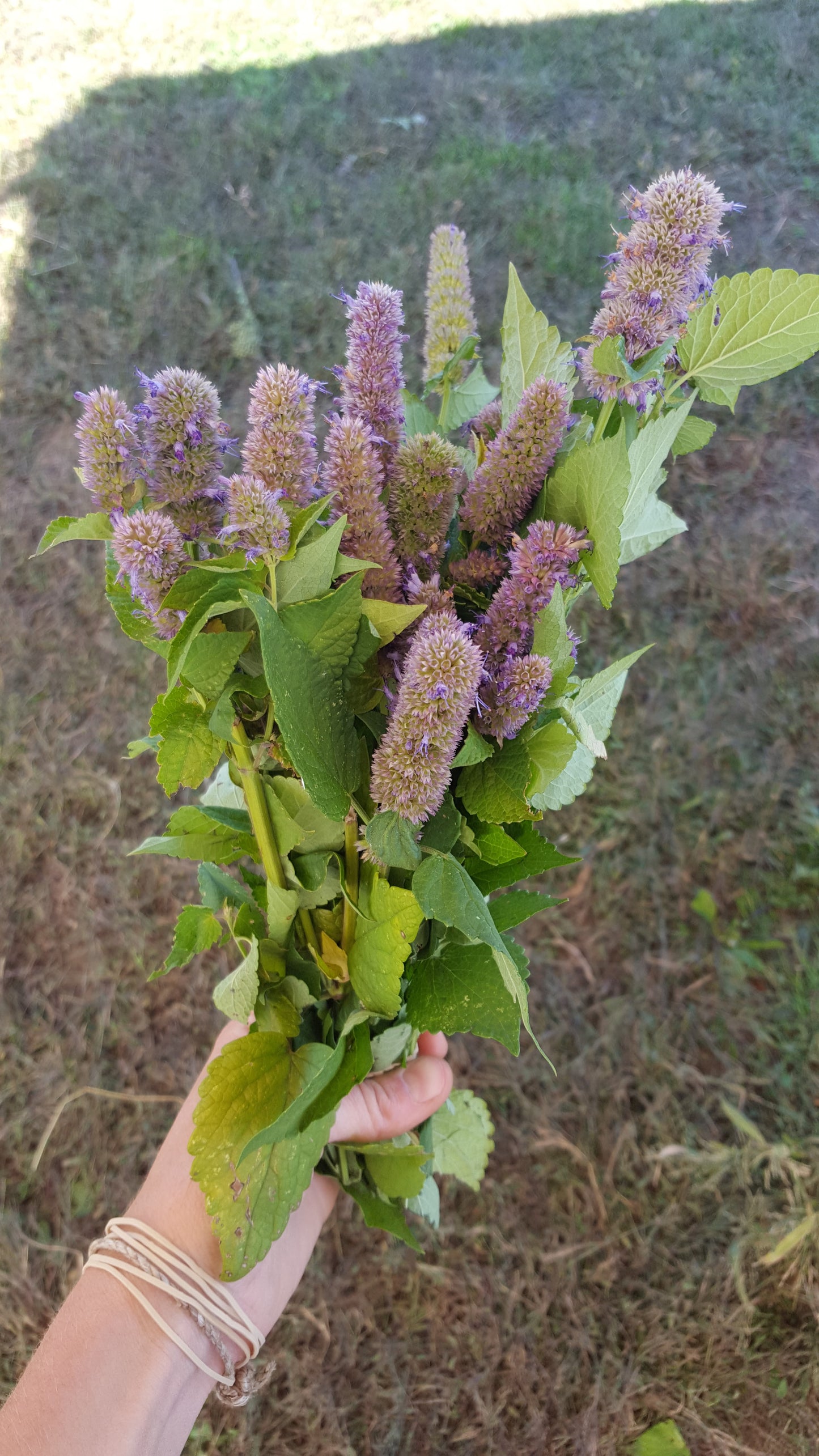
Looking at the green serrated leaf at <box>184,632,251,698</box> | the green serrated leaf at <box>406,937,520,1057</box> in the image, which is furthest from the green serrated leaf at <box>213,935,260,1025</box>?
the green serrated leaf at <box>184,632,251,698</box>

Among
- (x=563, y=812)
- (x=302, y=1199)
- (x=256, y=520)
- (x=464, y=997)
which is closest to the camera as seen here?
(x=256, y=520)

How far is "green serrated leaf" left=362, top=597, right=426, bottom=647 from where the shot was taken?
2.00 ft

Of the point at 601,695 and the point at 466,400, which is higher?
the point at 466,400

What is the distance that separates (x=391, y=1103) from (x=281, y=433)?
787 mm

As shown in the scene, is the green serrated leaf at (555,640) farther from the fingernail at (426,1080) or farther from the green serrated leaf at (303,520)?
the fingernail at (426,1080)

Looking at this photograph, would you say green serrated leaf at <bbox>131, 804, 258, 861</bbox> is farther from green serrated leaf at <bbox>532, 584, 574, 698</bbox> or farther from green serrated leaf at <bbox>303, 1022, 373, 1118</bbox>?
green serrated leaf at <bbox>532, 584, 574, 698</bbox>

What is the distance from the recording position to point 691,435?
732mm

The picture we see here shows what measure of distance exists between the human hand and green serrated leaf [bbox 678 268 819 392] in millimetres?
805

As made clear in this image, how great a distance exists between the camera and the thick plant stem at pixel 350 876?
77 centimetres

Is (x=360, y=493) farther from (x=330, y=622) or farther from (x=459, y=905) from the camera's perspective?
(x=459, y=905)

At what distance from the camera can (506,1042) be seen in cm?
73

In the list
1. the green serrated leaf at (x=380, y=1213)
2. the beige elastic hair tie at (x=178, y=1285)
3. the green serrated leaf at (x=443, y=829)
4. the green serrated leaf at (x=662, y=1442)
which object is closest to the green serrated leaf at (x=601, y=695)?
the green serrated leaf at (x=443, y=829)

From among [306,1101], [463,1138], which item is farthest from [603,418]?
[463,1138]

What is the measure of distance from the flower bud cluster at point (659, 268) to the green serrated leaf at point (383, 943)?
0.42m
